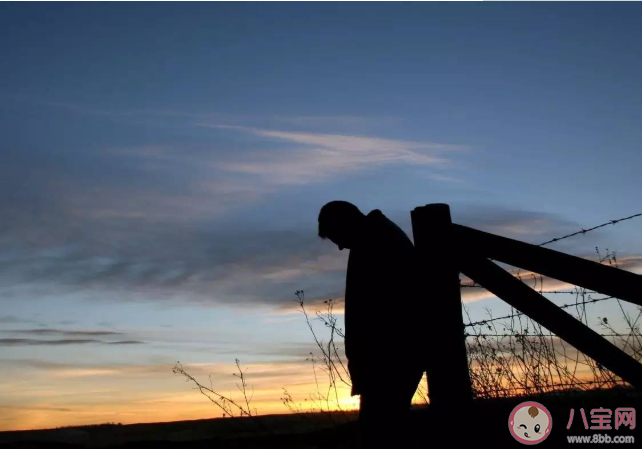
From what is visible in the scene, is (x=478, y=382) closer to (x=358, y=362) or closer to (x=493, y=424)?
(x=493, y=424)

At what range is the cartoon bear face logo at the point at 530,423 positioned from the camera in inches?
162

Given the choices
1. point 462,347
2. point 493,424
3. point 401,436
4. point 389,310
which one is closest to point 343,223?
point 389,310

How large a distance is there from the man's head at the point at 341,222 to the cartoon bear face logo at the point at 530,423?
5.30 feet

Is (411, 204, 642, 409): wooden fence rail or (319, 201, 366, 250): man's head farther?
(319, 201, 366, 250): man's head

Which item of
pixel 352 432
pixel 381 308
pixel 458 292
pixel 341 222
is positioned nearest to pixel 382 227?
pixel 341 222

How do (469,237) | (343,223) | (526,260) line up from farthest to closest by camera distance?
(343,223) < (469,237) < (526,260)

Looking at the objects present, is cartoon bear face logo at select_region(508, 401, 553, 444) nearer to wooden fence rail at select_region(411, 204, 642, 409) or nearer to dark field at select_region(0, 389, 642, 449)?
dark field at select_region(0, 389, 642, 449)

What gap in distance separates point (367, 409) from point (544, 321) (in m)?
1.25

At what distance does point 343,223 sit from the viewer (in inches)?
170

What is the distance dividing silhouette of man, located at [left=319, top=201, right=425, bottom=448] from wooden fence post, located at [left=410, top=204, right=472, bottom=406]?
0.09 m

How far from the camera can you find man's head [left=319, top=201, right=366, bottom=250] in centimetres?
429

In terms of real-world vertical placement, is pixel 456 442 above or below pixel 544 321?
below

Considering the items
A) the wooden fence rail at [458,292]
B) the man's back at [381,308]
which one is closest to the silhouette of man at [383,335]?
the man's back at [381,308]

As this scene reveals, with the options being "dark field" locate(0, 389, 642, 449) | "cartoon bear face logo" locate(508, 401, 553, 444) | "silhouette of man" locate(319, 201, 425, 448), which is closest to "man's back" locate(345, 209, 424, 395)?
"silhouette of man" locate(319, 201, 425, 448)
